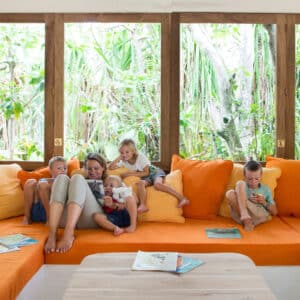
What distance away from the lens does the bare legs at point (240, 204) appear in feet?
9.29

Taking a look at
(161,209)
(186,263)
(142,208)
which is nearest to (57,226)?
(142,208)

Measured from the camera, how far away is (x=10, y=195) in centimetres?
309

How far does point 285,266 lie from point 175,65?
6.19 ft

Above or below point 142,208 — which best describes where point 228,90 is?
above

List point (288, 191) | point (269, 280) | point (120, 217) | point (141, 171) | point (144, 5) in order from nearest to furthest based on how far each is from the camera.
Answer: point (269, 280)
point (120, 217)
point (288, 191)
point (141, 171)
point (144, 5)

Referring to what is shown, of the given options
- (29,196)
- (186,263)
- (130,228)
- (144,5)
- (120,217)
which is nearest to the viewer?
(186,263)

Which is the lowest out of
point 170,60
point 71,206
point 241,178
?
point 71,206

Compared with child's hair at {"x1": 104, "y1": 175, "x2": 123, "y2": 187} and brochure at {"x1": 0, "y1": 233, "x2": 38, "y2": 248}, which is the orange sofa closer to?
brochure at {"x1": 0, "y1": 233, "x2": 38, "y2": 248}

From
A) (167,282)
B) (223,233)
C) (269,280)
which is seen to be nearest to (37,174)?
(223,233)

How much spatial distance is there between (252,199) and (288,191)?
0.36 metres

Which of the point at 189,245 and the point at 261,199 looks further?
the point at 261,199

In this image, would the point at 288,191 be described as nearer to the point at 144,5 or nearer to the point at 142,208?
the point at 142,208

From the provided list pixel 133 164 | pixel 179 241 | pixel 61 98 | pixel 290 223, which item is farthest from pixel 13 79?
pixel 290 223

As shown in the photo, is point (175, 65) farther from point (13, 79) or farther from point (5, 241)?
point (5, 241)
